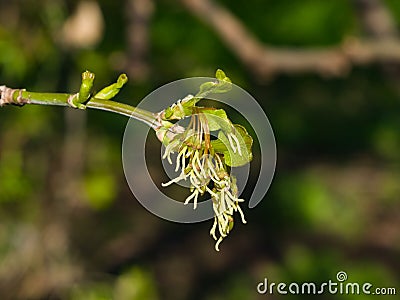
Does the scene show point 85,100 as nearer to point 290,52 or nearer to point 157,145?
point 290,52

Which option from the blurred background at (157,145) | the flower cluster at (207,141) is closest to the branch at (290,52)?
the blurred background at (157,145)

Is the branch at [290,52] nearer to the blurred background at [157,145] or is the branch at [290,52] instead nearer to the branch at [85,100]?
the blurred background at [157,145]

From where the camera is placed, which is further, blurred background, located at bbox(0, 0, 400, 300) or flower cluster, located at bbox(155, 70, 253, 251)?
blurred background, located at bbox(0, 0, 400, 300)

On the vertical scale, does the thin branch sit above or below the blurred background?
below

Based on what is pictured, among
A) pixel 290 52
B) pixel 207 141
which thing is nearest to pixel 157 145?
pixel 290 52

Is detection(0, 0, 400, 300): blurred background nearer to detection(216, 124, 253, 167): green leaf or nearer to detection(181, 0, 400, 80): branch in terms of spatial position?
detection(181, 0, 400, 80): branch

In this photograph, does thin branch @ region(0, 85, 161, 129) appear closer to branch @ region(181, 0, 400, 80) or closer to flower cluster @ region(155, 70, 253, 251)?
flower cluster @ region(155, 70, 253, 251)

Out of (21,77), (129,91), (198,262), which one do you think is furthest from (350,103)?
(21,77)

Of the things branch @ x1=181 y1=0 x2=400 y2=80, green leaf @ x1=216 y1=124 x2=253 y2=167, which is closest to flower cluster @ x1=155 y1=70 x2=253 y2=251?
green leaf @ x1=216 y1=124 x2=253 y2=167

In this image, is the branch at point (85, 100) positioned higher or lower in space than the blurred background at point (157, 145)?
lower
